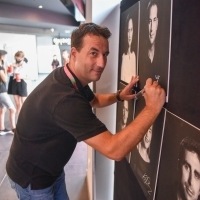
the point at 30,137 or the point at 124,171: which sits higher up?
the point at 30,137

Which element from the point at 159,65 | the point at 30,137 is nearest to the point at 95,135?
the point at 159,65

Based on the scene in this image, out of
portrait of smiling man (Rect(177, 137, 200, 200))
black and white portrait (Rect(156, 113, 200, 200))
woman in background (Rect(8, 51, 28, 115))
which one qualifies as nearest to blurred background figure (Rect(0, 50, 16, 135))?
woman in background (Rect(8, 51, 28, 115))

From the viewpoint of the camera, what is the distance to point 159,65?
0.80m

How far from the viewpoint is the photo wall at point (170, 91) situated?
1.99ft

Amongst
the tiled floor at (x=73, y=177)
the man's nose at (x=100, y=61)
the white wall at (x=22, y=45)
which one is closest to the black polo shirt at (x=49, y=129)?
the man's nose at (x=100, y=61)

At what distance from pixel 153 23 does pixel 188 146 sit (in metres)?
0.47

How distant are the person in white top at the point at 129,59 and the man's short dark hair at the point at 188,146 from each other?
521mm

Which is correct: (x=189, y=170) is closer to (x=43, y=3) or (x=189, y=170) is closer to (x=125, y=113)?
(x=125, y=113)

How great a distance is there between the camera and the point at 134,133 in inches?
32.0

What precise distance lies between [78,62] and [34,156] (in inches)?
20.9

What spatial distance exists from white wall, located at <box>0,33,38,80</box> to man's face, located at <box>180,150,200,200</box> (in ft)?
21.6

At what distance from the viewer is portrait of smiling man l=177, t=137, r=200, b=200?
1.96 ft

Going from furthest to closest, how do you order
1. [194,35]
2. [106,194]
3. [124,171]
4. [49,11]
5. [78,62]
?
[49,11] → [106,194] → [124,171] → [78,62] → [194,35]

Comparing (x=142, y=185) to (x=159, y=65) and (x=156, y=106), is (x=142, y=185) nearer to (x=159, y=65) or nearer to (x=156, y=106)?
(x=156, y=106)
